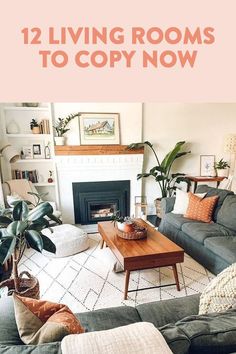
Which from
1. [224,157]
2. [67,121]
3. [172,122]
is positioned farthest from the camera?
[224,157]

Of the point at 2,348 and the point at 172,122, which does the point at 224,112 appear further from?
the point at 2,348

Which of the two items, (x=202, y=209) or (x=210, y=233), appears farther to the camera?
(x=202, y=209)

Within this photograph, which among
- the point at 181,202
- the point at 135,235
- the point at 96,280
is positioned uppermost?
the point at 181,202

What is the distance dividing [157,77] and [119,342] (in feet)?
6.06

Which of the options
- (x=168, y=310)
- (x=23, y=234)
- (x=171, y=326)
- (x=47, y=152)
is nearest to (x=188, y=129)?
(x=47, y=152)

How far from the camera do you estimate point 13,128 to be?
374cm

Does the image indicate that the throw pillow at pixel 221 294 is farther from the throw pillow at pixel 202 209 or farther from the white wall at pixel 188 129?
the white wall at pixel 188 129

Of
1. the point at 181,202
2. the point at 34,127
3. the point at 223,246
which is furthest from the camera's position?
the point at 34,127

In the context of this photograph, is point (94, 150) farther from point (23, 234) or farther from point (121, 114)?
point (23, 234)

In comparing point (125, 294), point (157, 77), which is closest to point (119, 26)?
point (157, 77)

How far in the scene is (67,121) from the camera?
3.83m

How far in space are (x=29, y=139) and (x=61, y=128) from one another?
574mm

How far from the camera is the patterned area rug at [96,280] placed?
220 cm

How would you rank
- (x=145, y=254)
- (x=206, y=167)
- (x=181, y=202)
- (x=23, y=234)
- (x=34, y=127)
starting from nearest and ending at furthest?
(x=23, y=234) < (x=145, y=254) < (x=181, y=202) < (x=34, y=127) < (x=206, y=167)
